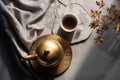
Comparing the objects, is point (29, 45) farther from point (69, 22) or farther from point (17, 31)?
point (69, 22)

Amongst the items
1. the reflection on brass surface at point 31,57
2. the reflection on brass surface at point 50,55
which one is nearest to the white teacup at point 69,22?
the reflection on brass surface at point 50,55

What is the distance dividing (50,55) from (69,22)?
0.16 metres

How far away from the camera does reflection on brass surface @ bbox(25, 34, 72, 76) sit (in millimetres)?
1087

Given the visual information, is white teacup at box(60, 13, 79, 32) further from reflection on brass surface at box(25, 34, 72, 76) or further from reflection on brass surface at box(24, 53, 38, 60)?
reflection on brass surface at box(24, 53, 38, 60)

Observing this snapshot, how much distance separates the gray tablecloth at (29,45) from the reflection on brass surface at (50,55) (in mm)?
24

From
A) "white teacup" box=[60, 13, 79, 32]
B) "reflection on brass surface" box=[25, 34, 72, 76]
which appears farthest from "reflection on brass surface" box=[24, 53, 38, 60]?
"white teacup" box=[60, 13, 79, 32]

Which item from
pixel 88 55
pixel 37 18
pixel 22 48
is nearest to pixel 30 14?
pixel 37 18

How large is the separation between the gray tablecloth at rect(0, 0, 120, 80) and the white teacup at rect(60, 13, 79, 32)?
6cm

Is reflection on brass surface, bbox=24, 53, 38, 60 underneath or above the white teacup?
underneath

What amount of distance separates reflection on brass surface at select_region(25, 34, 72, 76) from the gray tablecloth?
0.02 metres

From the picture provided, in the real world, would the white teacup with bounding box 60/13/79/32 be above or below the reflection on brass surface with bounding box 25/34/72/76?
above

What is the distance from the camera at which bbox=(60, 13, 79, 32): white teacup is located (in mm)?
1148

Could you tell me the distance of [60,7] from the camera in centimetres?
121

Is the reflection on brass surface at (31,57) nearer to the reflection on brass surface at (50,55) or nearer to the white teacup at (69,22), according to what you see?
the reflection on brass surface at (50,55)
